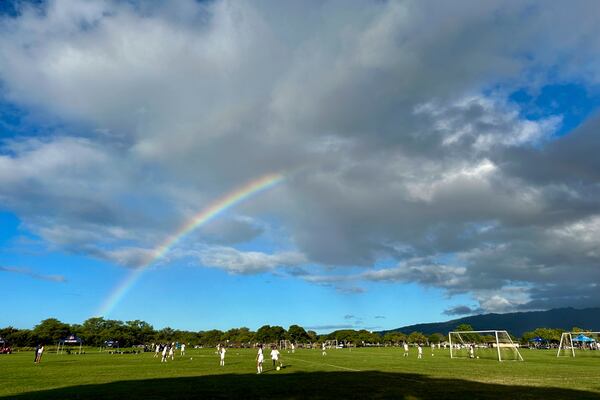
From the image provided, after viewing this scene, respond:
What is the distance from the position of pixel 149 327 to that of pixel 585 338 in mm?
157899

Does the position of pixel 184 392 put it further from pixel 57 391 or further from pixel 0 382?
pixel 0 382

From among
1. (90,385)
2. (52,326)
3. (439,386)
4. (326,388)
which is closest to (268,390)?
(326,388)

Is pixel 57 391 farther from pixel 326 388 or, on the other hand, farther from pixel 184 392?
pixel 326 388

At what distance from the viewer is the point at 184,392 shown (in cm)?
2373

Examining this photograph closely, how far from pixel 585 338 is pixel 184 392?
9849cm

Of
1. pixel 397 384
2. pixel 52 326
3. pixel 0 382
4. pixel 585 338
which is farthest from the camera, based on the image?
pixel 52 326

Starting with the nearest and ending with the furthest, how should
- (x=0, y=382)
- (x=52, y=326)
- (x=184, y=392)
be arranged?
(x=184, y=392) < (x=0, y=382) < (x=52, y=326)

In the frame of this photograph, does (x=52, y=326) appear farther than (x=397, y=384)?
Yes

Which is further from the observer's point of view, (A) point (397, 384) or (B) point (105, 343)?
(B) point (105, 343)

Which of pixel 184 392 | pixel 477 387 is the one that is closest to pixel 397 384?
pixel 477 387

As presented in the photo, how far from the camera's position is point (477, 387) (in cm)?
2527

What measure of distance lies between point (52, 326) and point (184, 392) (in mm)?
145189

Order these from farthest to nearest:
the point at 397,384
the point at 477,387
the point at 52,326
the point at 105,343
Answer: the point at 105,343, the point at 52,326, the point at 397,384, the point at 477,387

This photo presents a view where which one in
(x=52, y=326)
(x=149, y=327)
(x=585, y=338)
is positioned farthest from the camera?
(x=149, y=327)
